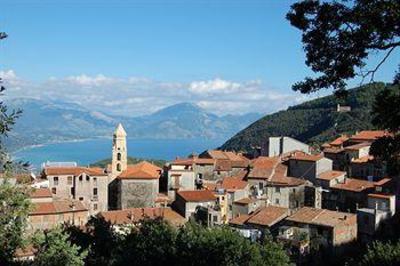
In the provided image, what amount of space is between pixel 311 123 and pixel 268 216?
97.4 meters

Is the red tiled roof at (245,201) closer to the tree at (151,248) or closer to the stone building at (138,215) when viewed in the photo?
the stone building at (138,215)

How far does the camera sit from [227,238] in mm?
27797

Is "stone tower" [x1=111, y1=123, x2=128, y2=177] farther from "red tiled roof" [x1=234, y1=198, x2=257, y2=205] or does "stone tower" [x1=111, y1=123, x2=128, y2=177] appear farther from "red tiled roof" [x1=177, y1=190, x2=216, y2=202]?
"red tiled roof" [x1=234, y1=198, x2=257, y2=205]

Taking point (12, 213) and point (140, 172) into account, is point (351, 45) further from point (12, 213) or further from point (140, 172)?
point (140, 172)

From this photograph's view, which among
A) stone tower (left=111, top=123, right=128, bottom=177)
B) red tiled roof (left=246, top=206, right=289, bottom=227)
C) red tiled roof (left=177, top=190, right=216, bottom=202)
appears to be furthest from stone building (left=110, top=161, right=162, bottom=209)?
red tiled roof (left=246, top=206, right=289, bottom=227)

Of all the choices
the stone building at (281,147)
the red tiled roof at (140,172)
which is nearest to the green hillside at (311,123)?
the stone building at (281,147)

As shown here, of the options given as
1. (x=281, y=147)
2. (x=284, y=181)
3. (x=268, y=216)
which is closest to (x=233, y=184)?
(x=284, y=181)

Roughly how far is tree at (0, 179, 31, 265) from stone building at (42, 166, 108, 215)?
128 feet

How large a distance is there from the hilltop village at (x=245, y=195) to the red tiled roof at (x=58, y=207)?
86 mm

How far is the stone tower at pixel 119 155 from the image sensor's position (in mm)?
59109

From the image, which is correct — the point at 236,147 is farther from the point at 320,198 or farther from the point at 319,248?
the point at 319,248

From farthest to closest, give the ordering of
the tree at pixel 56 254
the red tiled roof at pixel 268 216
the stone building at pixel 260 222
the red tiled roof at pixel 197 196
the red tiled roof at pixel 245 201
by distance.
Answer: the red tiled roof at pixel 245 201, the red tiled roof at pixel 197 196, the red tiled roof at pixel 268 216, the stone building at pixel 260 222, the tree at pixel 56 254

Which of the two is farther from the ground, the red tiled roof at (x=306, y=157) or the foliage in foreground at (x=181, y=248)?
the red tiled roof at (x=306, y=157)

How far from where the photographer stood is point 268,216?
46.2 meters
